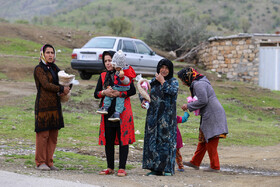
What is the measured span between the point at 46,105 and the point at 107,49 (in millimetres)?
10979

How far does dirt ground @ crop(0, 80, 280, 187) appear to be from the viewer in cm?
602

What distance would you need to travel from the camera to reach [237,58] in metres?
25.6

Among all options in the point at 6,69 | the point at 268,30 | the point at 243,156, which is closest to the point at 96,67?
the point at 6,69

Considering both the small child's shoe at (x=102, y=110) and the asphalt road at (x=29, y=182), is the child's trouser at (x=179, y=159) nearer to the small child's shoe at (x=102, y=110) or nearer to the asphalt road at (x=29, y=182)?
the small child's shoe at (x=102, y=110)

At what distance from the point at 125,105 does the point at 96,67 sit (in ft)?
36.4

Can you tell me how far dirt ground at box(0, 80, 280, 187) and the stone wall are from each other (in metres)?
14.3

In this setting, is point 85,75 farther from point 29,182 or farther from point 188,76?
point 29,182

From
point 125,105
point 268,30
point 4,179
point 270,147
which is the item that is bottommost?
point 270,147

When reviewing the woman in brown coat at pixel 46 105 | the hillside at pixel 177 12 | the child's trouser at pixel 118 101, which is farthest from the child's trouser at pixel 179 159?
the hillside at pixel 177 12

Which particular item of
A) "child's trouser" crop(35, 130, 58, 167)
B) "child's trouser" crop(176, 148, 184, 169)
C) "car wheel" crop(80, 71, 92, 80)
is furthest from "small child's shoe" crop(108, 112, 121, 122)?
"car wheel" crop(80, 71, 92, 80)

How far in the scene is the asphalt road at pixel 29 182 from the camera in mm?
5109

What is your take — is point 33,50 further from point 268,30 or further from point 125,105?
point 268,30

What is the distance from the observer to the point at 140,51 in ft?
62.4

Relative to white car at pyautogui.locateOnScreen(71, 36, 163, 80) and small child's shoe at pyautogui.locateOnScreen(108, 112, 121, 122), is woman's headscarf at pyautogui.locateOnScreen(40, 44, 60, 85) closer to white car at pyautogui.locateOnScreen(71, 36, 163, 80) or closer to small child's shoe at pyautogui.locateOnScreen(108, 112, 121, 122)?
small child's shoe at pyautogui.locateOnScreen(108, 112, 121, 122)
